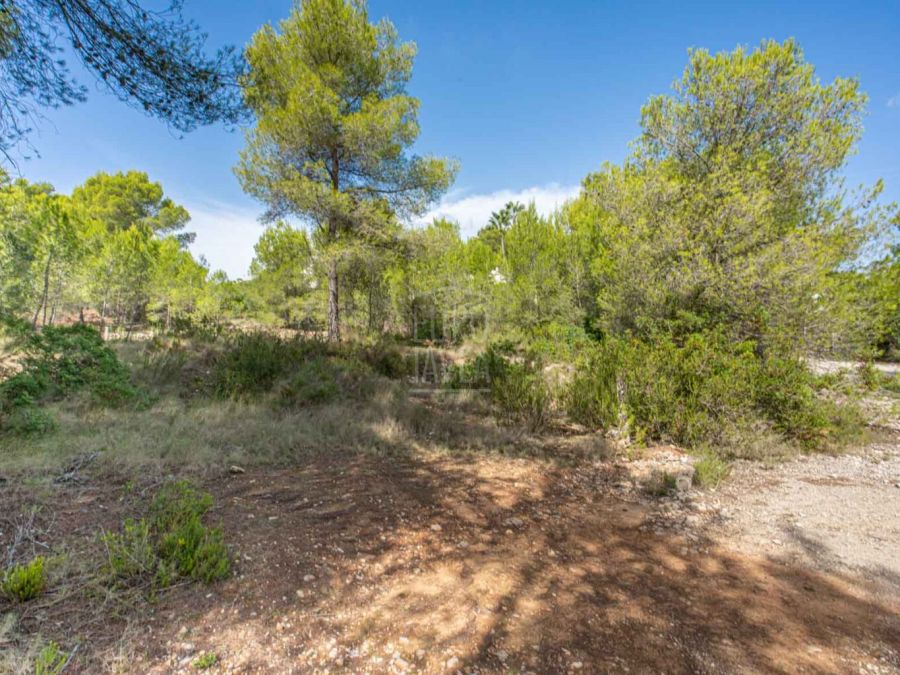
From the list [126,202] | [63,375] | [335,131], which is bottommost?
[63,375]

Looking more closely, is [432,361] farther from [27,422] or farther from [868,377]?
[868,377]

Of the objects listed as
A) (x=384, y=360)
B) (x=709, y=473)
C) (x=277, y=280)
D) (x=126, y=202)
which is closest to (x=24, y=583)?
(x=709, y=473)

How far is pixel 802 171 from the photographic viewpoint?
6.26 meters

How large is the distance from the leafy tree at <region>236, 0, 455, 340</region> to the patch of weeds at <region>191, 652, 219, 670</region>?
9080 mm

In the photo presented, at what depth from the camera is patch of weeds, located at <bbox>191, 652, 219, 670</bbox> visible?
1540mm

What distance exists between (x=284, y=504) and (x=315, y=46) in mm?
11397

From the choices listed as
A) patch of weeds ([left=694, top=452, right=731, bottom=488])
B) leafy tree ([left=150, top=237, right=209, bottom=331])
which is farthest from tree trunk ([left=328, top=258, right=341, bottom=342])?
leafy tree ([left=150, top=237, right=209, bottom=331])

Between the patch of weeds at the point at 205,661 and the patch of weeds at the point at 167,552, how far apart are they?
0.52 m

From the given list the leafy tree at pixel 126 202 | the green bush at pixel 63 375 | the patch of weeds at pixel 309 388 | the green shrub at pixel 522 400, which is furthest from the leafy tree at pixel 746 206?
the leafy tree at pixel 126 202

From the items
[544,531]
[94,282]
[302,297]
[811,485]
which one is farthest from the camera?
[302,297]

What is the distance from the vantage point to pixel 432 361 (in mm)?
11453

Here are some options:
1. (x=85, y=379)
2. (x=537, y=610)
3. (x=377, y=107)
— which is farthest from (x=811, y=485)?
(x=377, y=107)

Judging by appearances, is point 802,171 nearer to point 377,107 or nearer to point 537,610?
point 537,610

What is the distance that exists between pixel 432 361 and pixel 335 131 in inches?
263
